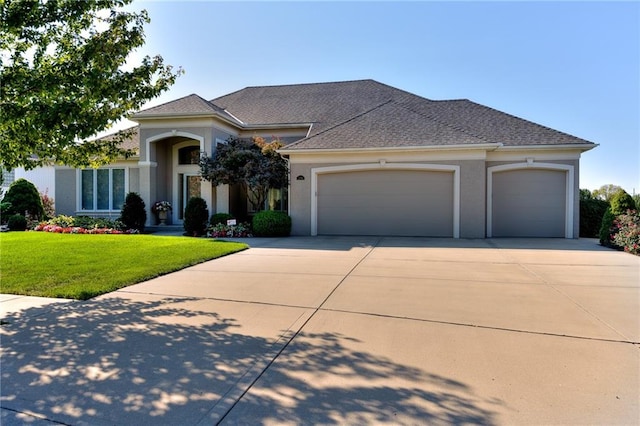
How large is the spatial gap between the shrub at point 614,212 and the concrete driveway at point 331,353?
615cm

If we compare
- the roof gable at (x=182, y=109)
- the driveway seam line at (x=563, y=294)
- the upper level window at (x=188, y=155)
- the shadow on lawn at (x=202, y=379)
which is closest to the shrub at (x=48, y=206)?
the upper level window at (x=188, y=155)

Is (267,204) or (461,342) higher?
(267,204)

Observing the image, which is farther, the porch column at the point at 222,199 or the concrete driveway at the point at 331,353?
the porch column at the point at 222,199

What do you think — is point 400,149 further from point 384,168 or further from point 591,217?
point 591,217

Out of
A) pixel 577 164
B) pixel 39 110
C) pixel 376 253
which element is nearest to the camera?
pixel 39 110

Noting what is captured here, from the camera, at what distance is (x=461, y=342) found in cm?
376

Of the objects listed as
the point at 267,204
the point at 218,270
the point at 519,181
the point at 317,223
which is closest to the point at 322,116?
the point at 267,204

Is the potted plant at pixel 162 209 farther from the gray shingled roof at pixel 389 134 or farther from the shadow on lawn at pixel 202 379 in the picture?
the shadow on lawn at pixel 202 379

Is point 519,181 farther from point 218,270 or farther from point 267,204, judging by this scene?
point 218,270

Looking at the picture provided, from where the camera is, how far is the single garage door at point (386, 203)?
13875 mm

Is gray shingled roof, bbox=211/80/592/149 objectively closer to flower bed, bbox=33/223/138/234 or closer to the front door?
the front door

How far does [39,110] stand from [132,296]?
2.83 m

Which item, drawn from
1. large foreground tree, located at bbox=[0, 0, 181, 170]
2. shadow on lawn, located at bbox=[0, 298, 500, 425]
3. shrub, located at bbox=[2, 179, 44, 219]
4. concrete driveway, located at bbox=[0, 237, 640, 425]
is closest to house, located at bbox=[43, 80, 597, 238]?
shrub, located at bbox=[2, 179, 44, 219]

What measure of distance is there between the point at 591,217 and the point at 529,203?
12.4 ft
